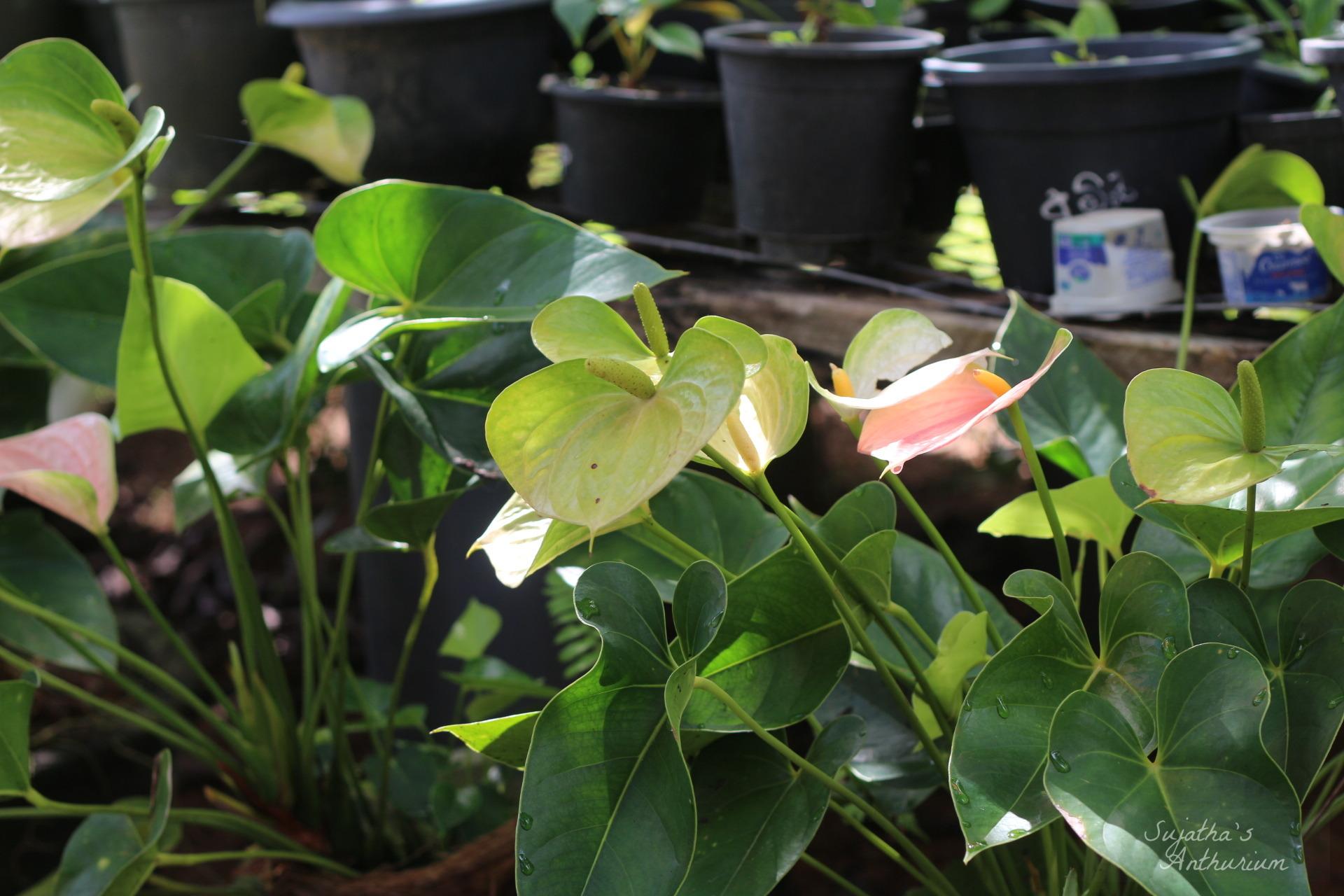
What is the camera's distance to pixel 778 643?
0.47m

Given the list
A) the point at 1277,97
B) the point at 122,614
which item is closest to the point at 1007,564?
the point at 1277,97

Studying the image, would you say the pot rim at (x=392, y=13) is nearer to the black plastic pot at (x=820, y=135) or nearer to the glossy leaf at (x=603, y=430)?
the black plastic pot at (x=820, y=135)

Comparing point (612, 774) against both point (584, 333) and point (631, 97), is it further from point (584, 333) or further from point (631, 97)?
point (631, 97)

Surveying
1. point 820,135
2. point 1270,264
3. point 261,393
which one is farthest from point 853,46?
point 261,393

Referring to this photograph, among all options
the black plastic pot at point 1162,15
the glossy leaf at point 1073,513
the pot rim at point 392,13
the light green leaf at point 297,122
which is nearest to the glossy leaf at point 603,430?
the glossy leaf at point 1073,513

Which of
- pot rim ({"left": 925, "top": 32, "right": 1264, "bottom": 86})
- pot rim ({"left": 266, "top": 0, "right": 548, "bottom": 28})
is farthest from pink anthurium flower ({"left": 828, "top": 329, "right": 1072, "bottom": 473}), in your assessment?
pot rim ({"left": 266, "top": 0, "right": 548, "bottom": 28})

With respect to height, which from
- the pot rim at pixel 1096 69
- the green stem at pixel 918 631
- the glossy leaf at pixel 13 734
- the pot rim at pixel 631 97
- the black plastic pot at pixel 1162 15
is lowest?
the glossy leaf at pixel 13 734

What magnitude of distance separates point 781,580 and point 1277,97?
971 millimetres

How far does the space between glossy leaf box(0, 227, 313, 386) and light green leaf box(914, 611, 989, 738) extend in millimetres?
510

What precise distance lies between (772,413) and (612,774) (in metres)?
0.15

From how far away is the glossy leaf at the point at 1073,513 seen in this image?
0.52 meters

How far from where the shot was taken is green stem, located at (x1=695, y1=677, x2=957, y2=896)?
415 millimetres

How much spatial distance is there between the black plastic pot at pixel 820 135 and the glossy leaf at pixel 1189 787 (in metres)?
0.73

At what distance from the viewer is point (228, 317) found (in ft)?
2.14
